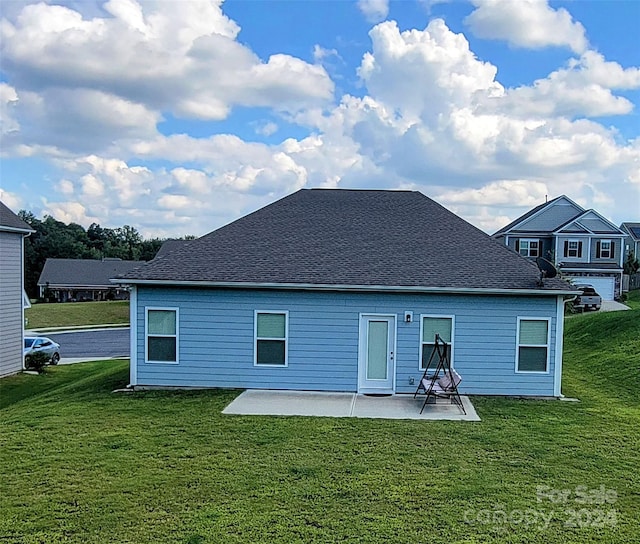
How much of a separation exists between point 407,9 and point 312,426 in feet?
40.1

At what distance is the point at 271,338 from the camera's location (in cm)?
1200

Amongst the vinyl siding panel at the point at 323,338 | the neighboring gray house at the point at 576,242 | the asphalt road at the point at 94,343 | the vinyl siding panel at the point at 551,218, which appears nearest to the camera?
the vinyl siding panel at the point at 323,338

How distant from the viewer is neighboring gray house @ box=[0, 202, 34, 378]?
17.3 meters

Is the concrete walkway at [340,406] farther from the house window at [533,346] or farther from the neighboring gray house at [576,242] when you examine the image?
the neighboring gray house at [576,242]

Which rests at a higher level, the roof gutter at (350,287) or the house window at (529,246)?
the house window at (529,246)

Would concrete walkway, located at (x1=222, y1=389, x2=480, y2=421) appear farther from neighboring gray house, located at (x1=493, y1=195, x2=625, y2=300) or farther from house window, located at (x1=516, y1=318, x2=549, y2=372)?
neighboring gray house, located at (x1=493, y1=195, x2=625, y2=300)

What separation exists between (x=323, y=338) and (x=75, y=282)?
4975 cm

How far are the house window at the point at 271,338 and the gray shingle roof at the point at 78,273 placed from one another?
149ft

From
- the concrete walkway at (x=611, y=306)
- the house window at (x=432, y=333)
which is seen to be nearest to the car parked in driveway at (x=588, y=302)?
the concrete walkway at (x=611, y=306)

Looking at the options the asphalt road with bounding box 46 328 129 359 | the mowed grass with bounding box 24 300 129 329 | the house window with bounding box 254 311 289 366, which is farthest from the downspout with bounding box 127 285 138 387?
the mowed grass with bounding box 24 300 129 329

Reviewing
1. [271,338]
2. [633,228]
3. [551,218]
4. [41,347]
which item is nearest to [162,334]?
[271,338]

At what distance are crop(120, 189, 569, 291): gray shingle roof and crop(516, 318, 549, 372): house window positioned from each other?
2.84 feet

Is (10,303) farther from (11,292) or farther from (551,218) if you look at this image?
(551,218)

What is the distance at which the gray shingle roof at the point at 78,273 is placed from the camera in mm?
55000
